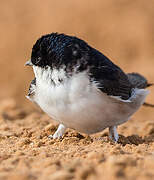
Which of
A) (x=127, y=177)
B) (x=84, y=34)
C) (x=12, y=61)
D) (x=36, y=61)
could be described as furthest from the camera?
(x=84, y=34)

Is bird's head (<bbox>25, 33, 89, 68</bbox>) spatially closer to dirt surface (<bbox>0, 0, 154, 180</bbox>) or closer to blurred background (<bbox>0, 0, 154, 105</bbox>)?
dirt surface (<bbox>0, 0, 154, 180</bbox>)

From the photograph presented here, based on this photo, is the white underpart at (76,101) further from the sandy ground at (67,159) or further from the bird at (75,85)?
the sandy ground at (67,159)

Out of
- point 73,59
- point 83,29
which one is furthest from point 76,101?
point 83,29

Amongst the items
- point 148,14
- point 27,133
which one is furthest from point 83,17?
point 27,133

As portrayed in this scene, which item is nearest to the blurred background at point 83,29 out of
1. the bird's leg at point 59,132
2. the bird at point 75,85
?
the bird's leg at point 59,132

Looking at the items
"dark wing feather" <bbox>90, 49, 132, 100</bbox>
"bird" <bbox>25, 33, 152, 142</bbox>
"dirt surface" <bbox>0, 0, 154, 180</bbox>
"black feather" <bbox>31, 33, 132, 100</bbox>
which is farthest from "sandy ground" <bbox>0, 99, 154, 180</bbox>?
"black feather" <bbox>31, 33, 132, 100</bbox>

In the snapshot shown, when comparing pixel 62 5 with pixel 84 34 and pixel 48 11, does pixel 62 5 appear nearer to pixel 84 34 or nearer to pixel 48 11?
→ pixel 48 11
